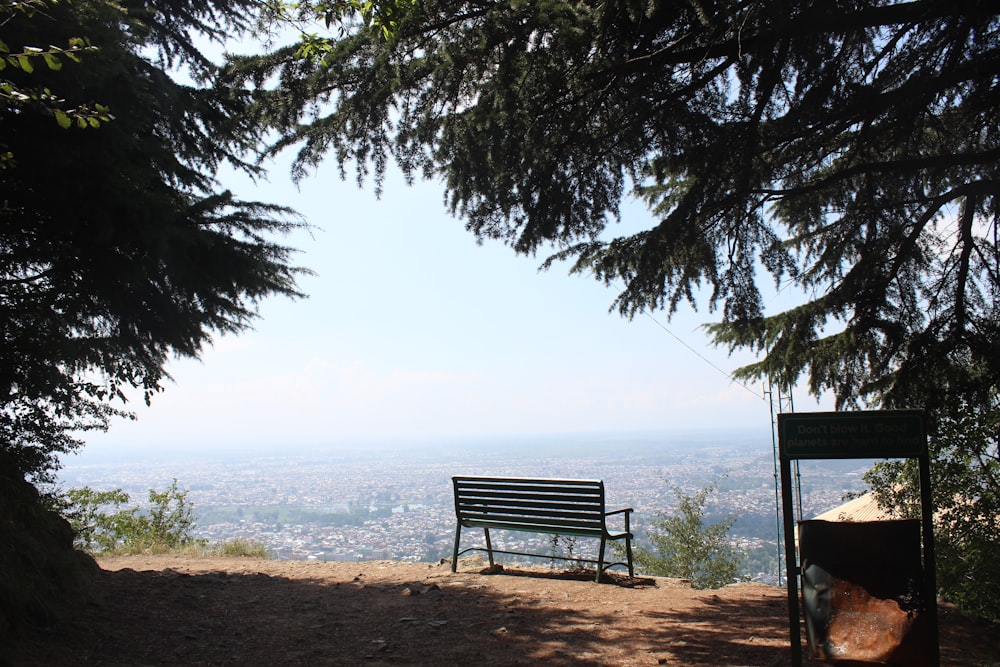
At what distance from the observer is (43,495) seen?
4.94 metres

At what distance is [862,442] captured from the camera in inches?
129

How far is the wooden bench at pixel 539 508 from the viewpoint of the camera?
20.2 ft

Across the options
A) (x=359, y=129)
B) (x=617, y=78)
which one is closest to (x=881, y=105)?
(x=617, y=78)

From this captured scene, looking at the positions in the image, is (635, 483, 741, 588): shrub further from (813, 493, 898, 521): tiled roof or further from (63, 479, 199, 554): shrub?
(63, 479, 199, 554): shrub

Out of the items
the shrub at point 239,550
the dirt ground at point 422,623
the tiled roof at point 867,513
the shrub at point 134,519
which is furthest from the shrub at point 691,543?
the shrub at point 134,519

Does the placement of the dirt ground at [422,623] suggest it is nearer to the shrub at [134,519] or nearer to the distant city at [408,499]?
the distant city at [408,499]

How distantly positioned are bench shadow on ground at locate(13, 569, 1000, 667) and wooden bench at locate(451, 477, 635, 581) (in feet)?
2.69

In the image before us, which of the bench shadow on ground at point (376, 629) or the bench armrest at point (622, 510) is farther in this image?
the bench armrest at point (622, 510)

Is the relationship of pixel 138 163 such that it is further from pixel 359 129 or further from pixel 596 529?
pixel 596 529

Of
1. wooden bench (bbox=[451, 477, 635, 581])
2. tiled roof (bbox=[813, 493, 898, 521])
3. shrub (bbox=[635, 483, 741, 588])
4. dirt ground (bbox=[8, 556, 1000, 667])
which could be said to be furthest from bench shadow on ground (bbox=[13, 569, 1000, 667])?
shrub (bbox=[635, 483, 741, 588])

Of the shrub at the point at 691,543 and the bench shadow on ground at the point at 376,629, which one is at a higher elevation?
the bench shadow on ground at the point at 376,629

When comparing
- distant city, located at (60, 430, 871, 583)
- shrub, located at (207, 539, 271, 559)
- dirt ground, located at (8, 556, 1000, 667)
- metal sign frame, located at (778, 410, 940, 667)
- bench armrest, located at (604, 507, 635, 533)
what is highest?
metal sign frame, located at (778, 410, 940, 667)

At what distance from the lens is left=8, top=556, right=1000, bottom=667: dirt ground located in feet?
13.0

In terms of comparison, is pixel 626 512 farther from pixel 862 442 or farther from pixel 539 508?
pixel 862 442
